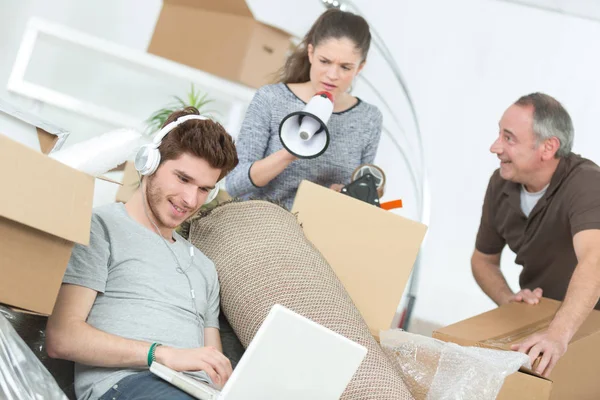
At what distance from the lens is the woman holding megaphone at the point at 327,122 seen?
2281 millimetres

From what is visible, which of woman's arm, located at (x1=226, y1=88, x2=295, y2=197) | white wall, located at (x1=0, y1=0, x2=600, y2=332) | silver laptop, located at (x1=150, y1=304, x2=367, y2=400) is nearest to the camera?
silver laptop, located at (x1=150, y1=304, x2=367, y2=400)

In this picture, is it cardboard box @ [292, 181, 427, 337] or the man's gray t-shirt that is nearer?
the man's gray t-shirt

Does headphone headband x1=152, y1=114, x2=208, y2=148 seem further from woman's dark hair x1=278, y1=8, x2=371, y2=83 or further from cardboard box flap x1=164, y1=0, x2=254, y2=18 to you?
cardboard box flap x1=164, y1=0, x2=254, y2=18

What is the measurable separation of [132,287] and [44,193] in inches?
15.0

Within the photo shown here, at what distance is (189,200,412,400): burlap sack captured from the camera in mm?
1638

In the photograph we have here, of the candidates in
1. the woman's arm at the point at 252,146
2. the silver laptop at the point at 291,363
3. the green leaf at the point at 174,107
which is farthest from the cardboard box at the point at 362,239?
the green leaf at the point at 174,107

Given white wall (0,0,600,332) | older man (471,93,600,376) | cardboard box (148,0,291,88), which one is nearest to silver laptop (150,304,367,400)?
older man (471,93,600,376)

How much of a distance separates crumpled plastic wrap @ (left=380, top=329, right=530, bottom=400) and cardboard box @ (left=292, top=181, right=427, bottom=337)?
0.70ft

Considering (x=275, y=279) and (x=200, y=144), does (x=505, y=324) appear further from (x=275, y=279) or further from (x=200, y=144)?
(x=200, y=144)

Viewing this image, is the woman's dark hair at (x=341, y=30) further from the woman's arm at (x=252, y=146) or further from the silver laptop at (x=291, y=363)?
the silver laptop at (x=291, y=363)

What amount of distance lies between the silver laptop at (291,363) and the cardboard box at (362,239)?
798 mm

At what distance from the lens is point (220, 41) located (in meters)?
3.87

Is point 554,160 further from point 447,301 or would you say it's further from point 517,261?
point 447,301

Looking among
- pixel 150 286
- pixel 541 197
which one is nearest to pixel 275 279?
pixel 150 286
